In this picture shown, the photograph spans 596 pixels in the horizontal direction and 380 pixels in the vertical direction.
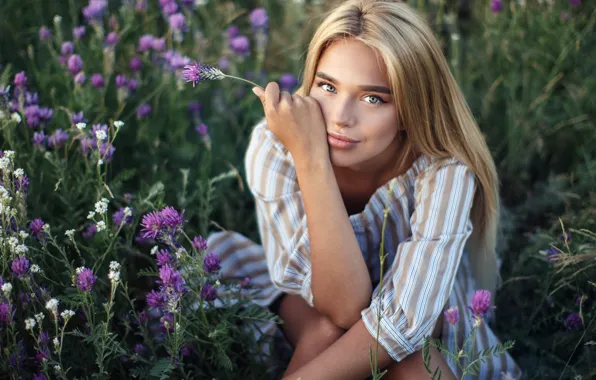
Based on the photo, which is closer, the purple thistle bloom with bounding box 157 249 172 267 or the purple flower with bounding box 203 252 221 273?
the purple thistle bloom with bounding box 157 249 172 267

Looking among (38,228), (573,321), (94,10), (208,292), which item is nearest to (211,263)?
(208,292)

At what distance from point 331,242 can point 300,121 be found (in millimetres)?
326

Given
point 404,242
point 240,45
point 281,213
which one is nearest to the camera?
point 404,242

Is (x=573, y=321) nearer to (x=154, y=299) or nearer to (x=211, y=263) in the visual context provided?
(x=211, y=263)

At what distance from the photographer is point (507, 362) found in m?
1.99

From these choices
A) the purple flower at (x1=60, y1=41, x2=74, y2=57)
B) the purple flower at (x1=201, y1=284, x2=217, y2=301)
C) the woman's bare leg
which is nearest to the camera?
the purple flower at (x1=201, y1=284, x2=217, y2=301)

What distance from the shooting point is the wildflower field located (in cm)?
161

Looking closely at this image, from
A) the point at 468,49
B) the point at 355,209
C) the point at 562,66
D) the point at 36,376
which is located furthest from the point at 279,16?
the point at 36,376

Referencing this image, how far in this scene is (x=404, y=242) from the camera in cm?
182

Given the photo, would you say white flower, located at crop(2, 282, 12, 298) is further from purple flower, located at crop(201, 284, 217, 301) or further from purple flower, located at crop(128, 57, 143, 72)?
purple flower, located at crop(128, 57, 143, 72)

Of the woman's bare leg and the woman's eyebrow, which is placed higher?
the woman's eyebrow

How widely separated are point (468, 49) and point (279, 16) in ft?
3.60

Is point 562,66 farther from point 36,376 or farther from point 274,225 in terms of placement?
point 36,376

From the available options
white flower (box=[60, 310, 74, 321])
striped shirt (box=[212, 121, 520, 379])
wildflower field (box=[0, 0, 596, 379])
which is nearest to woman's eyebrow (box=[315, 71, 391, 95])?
striped shirt (box=[212, 121, 520, 379])
